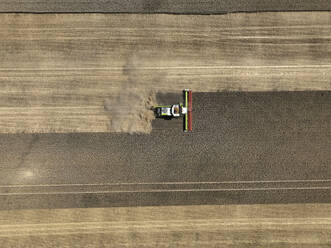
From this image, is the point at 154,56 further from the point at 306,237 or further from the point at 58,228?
the point at 306,237

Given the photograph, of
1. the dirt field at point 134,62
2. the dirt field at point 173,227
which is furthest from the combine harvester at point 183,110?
the dirt field at point 173,227

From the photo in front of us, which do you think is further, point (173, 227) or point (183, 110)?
point (173, 227)

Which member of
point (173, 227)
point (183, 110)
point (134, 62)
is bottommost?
point (173, 227)

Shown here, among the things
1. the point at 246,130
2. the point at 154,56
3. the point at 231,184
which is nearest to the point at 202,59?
the point at 154,56

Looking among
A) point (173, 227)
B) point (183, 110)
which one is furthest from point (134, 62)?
point (173, 227)

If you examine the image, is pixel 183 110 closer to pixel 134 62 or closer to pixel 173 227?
pixel 134 62

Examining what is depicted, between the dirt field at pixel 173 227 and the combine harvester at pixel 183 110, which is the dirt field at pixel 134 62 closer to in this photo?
the combine harvester at pixel 183 110

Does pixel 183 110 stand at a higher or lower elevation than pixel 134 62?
lower
